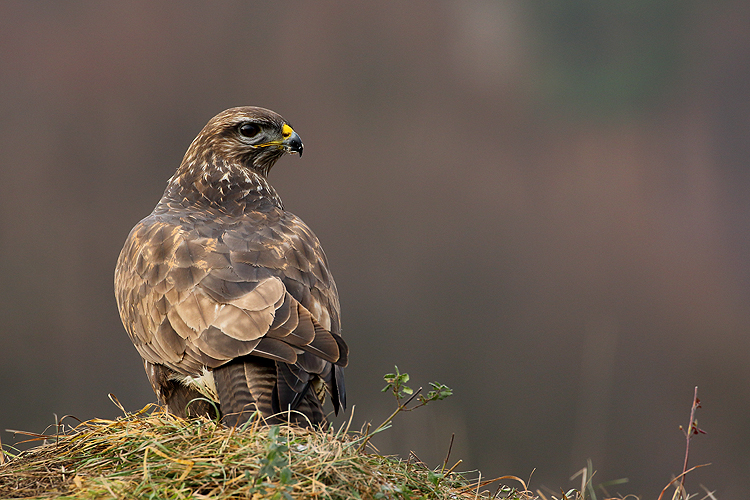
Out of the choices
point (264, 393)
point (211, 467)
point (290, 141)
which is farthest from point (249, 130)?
point (211, 467)

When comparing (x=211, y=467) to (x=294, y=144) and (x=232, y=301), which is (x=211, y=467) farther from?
(x=294, y=144)

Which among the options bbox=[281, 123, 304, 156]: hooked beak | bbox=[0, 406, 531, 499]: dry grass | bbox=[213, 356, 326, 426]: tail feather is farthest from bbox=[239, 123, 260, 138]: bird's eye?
bbox=[0, 406, 531, 499]: dry grass

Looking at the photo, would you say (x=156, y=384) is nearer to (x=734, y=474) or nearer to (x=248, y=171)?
(x=248, y=171)

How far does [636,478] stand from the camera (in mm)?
7938

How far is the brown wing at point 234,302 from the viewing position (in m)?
2.86

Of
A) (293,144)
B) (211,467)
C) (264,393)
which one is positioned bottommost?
(264,393)

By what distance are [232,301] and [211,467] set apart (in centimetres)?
106

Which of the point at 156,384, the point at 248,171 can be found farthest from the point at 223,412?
the point at 248,171

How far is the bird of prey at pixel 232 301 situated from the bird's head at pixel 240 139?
1 cm

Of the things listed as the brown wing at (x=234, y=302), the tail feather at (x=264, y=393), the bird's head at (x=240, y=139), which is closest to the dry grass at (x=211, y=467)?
the tail feather at (x=264, y=393)

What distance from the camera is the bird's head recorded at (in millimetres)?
4348

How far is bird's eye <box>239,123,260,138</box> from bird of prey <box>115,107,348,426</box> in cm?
1

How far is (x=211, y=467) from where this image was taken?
2080 mm

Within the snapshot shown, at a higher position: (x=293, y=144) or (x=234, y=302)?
(x=293, y=144)
